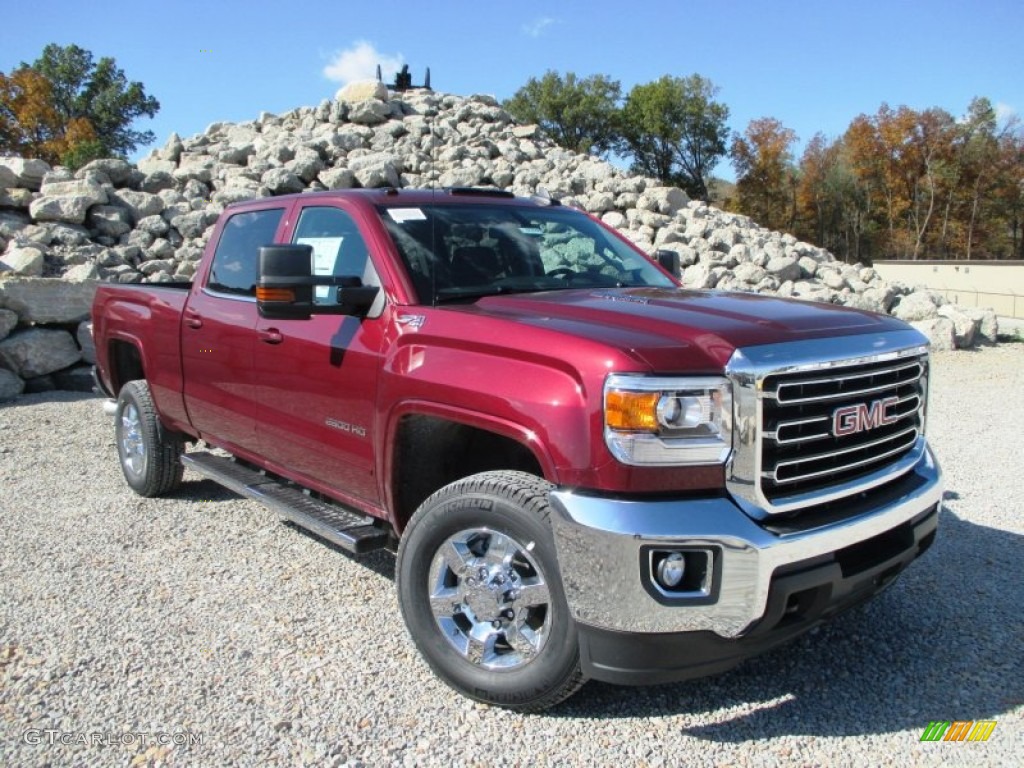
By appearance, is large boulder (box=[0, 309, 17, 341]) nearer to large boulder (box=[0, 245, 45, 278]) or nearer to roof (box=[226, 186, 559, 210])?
large boulder (box=[0, 245, 45, 278])

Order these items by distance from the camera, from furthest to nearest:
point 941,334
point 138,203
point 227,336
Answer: point 138,203, point 941,334, point 227,336

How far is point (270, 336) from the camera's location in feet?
14.3

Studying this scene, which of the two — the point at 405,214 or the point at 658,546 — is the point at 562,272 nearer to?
the point at 405,214

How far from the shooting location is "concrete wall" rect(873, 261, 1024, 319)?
92.2 feet

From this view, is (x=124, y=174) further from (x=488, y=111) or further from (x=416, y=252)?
(x=416, y=252)

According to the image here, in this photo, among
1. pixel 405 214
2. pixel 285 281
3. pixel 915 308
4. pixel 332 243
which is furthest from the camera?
pixel 915 308

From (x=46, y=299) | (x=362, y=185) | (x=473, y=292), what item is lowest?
(x=46, y=299)

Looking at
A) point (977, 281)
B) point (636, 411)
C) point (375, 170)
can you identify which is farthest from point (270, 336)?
point (977, 281)

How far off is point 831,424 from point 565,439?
100cm

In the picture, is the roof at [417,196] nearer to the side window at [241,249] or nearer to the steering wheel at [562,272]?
the side window at [241,249]

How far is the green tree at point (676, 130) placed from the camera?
53.4m

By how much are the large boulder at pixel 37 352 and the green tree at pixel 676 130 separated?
1887 inches

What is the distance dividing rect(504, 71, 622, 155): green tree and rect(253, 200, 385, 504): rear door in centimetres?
5214

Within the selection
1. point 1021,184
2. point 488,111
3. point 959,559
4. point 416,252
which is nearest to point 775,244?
point 488,111
